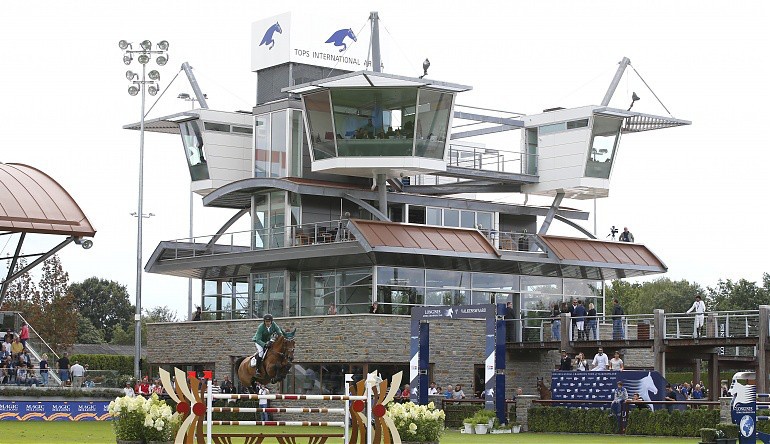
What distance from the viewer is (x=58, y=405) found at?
136ft

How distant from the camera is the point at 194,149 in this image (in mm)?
56312

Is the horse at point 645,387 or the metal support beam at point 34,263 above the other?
the metal support beam at point 34,263

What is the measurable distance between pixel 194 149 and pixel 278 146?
4484mm

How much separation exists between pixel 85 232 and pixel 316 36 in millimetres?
17409

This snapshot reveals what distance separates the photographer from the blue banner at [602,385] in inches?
1522

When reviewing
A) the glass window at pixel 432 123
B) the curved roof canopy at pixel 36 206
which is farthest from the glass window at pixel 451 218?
the curved roof canopy at pixel 36 206

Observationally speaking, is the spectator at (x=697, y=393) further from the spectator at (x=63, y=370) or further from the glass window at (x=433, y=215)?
the spectator at (x=63, y=370)

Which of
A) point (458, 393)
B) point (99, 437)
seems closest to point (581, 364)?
point (458, 393)

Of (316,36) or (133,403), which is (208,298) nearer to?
(316,36)

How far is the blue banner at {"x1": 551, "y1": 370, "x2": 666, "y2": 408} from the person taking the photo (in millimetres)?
38656

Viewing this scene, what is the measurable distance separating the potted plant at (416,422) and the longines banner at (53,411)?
52.3 ft

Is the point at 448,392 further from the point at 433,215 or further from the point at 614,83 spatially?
the point at 614,83

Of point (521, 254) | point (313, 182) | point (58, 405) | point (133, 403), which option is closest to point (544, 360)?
point (521, 254)

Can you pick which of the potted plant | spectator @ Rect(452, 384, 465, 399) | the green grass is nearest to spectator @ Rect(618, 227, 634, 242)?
spectator @ Rect(452, 384, 465, 399)
